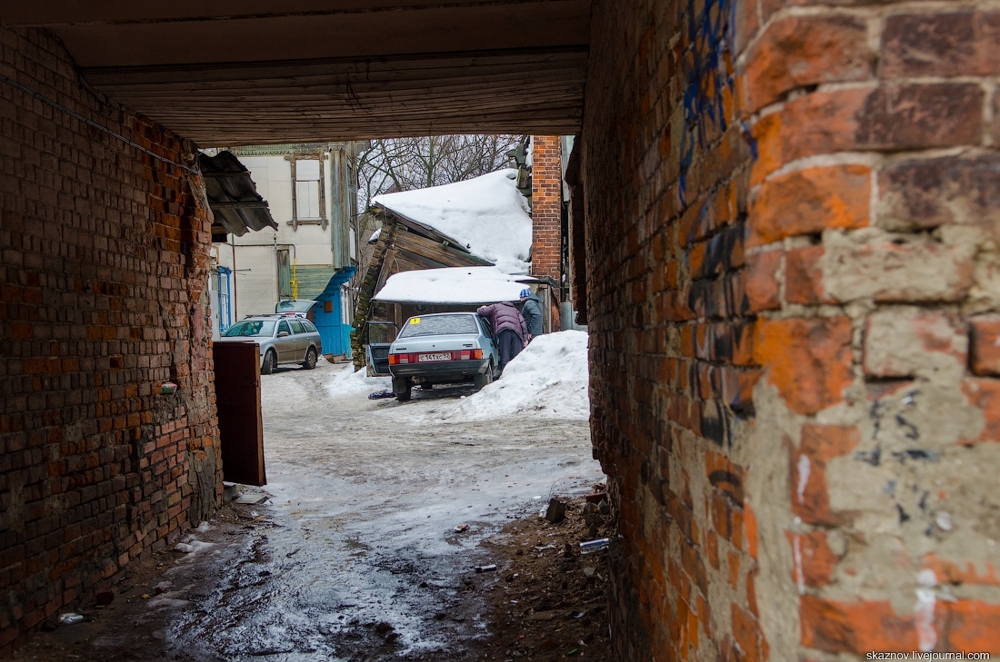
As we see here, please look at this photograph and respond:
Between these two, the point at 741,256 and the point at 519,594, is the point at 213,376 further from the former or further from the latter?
the point at 741,256

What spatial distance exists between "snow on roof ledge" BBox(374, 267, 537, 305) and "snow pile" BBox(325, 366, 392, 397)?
183 centimetres

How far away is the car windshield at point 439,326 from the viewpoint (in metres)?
14.5

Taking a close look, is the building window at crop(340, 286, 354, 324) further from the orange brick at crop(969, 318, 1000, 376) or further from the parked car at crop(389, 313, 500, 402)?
the orange brick at crop(969, 318, 1000, 376)

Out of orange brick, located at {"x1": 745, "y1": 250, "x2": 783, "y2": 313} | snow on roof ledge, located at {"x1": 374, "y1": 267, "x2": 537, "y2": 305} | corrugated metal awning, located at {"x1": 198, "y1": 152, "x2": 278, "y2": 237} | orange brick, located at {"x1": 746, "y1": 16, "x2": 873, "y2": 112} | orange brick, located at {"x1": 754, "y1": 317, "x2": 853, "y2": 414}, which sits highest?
corrugated metal awning, located at {"x1": 198, "y1": 152, "x2": 278, "y2": 237}

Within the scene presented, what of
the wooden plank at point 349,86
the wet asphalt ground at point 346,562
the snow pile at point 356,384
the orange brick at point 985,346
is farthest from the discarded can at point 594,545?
the snow pile at point 356,384

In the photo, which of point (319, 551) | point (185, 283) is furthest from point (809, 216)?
point (185, 283)

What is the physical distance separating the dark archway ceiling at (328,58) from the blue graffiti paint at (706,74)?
216cm

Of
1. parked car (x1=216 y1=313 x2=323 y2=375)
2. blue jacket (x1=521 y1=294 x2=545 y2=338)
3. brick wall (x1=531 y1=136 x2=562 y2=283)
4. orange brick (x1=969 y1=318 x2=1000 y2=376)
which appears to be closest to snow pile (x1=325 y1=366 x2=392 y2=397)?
parked car (x1=216 y1=313 x2=323 y2=375)

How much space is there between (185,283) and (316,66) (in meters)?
2.33

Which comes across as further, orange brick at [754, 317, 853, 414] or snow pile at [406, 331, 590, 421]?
snow pile at [406, 331, 590, 421]

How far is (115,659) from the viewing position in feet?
12.2

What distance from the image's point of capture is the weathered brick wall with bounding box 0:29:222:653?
3818mm

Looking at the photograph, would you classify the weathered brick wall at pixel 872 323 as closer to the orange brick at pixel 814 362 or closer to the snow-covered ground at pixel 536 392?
the orange brick at pixel 814 362

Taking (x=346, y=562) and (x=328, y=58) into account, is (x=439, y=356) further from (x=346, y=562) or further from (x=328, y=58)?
(x=328, y=58)
